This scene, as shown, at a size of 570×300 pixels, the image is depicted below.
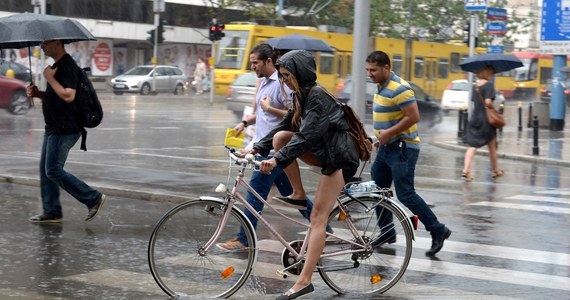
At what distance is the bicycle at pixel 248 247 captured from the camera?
6.68 meters

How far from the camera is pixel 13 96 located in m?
28.1

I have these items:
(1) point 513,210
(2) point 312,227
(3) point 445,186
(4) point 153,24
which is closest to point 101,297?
(2) point 312,227

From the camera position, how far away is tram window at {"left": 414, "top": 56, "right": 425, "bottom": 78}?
4697 cm

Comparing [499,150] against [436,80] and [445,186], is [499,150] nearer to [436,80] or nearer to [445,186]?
[445,186]

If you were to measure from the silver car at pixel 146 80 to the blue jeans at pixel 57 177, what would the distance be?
129ft

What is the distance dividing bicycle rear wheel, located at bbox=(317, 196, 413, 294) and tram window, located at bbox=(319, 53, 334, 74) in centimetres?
3229

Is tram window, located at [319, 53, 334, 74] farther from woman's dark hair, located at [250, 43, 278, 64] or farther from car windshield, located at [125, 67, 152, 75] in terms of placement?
woman's dark hair, located at [250, 43, 278, 64]

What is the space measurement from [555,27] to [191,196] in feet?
61.1

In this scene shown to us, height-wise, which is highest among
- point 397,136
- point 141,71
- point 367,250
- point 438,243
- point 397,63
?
point 397,136

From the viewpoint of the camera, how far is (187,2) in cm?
6109

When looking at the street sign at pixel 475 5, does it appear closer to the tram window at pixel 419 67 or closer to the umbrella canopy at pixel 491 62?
the umbrella canopy at pixel 491 62

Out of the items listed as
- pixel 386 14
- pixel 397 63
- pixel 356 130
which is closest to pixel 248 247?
pixel 356 130

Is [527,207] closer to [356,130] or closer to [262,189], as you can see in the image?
[262,189]

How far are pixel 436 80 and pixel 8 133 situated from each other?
100 ft
